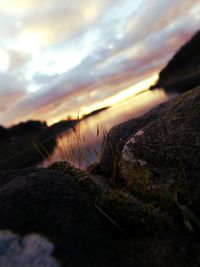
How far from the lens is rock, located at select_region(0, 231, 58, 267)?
2875 mm

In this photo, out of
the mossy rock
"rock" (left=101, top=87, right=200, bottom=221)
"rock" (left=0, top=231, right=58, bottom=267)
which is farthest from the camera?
"rock" (left=101, top=87, right=200, bottom=221)

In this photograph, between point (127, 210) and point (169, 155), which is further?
point (169, 155)

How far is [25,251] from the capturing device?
2.97 m

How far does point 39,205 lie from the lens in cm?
344

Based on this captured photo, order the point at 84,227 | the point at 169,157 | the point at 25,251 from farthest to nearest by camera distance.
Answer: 1. the point at 169,157
2. the point at 84,227
3. the point at 25,251

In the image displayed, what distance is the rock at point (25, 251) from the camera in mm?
2875

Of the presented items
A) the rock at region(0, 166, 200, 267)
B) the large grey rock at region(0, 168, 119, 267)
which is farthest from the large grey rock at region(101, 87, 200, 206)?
the large grey rock at region(0, 168, 119, 267)

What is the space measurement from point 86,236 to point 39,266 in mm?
617

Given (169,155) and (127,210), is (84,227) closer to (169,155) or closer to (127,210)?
(127,210)

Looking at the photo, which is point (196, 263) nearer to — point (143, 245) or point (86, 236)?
point (143, 245)

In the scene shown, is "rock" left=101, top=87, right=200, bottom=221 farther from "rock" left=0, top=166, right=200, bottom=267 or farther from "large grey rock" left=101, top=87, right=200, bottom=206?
"rock" left=0, top=166, right=200, bottom=267

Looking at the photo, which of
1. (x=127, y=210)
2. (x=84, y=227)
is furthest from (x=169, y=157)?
(x=84, y=227)

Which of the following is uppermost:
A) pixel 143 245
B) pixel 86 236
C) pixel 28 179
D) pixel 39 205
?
pixel 28 179

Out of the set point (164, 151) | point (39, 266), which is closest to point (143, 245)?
point (39, 266)
